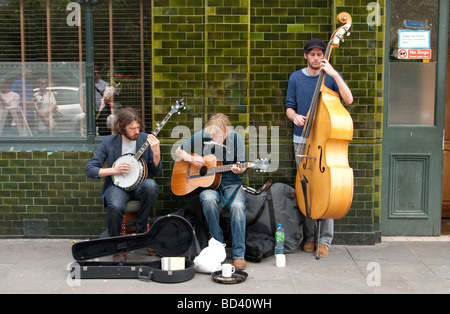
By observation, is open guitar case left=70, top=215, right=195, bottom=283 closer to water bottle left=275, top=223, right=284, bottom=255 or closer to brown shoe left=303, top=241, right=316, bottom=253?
water bottle left=275, top=223, right=284, bottom=255

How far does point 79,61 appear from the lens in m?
6.47

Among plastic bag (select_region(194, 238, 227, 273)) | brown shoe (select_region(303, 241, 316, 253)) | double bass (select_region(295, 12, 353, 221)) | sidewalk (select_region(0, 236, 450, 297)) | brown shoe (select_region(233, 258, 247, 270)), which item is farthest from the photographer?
brown shoe (select_region(303, 241, 316, 253))

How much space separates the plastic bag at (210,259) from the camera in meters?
5.23

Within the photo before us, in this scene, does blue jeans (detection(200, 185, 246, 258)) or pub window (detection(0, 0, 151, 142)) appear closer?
blue jeans (detection(200, 185, 246, 258))

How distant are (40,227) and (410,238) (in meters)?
4.12

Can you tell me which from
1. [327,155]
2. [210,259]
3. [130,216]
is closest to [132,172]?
[130,216]

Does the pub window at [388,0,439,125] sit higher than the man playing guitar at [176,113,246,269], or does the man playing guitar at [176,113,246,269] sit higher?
the pub window at [388,0,439,125]

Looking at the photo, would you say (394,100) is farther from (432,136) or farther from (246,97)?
(246,97)

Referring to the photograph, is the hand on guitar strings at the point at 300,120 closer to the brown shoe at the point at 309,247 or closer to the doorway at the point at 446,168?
the brown shoe at the point at 309,247

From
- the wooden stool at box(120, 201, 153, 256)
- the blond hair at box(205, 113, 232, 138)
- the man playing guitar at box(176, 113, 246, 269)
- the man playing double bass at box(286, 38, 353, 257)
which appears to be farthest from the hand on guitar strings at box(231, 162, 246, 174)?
the wooden stool at box(120, 201, 153, 256)

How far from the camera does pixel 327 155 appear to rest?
5051mm

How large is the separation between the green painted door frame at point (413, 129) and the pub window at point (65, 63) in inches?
107

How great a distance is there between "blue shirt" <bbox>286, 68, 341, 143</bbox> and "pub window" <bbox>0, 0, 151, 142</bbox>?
5.28ft

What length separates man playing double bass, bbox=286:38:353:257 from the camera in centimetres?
571
